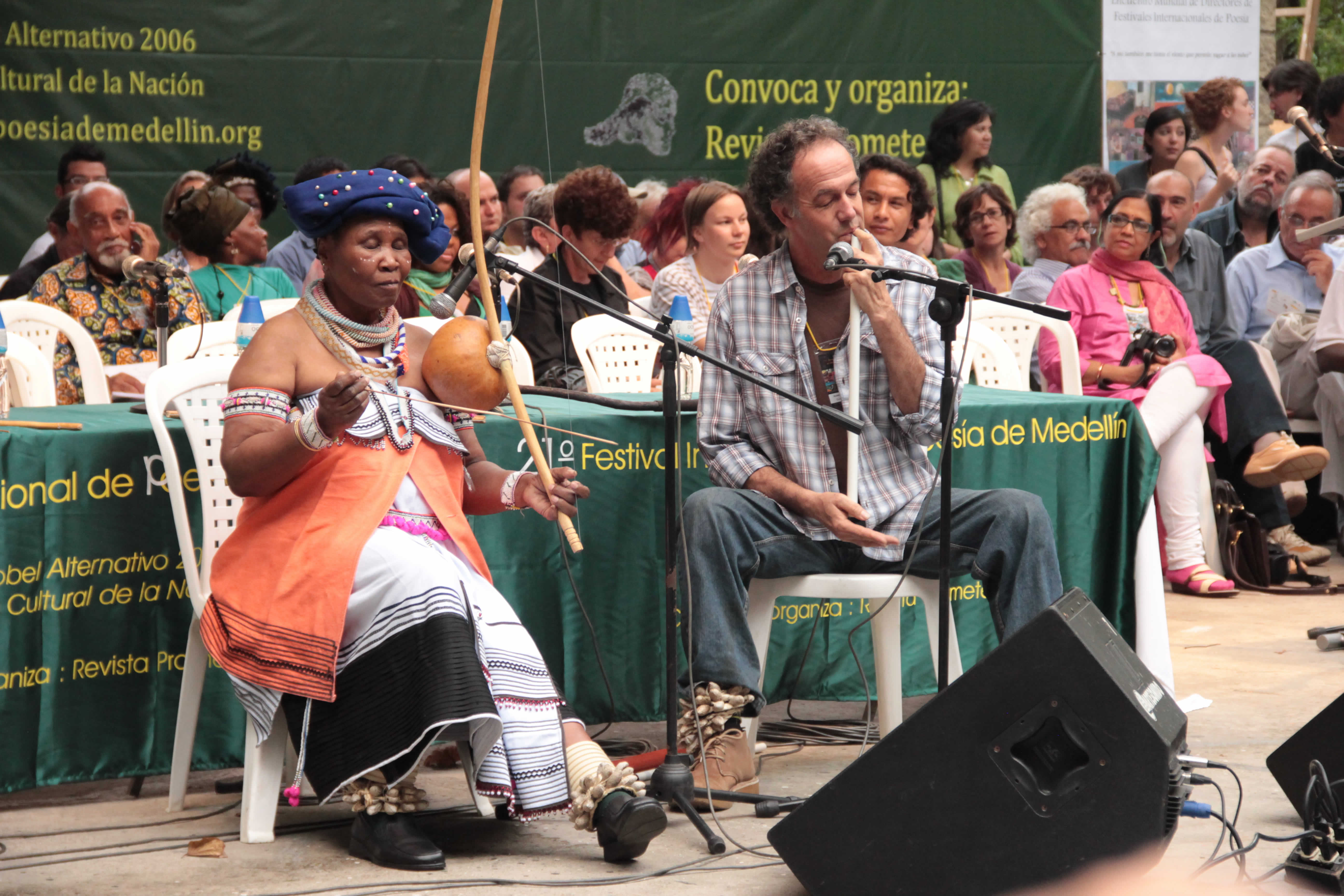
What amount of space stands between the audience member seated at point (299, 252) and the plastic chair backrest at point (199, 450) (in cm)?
305

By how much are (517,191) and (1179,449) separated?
3.35 meters

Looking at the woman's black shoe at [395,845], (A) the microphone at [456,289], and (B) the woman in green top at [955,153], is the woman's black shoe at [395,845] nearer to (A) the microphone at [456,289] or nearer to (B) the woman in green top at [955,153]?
(A) the microphone at [456,289]

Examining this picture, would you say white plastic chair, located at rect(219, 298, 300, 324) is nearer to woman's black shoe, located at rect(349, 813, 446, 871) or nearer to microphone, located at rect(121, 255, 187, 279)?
microphone, located at rect(121, 255, 187, 279)

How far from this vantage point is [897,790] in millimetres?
2410

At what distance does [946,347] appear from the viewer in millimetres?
2904

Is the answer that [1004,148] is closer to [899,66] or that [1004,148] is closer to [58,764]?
[899,66]

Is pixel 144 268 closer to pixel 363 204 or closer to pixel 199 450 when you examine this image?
pixel 199 450

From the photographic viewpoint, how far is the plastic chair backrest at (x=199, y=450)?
316cm

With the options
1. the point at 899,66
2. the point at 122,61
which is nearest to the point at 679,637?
the point at 122,61

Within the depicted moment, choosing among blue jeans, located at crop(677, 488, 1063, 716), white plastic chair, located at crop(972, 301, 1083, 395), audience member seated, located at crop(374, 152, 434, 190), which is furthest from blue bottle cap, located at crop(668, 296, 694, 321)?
audience member seated, located at crop(374, 152, 434, 190)

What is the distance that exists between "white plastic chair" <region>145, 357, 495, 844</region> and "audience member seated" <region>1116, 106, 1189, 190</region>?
6.20 metres

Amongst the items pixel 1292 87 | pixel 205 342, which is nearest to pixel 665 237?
pixel 205 342

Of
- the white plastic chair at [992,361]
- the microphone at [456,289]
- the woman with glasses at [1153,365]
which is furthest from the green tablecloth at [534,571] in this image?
the woman with glasses at [1153,365]

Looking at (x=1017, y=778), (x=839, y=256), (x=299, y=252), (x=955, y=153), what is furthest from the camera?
(x=955, y=153)
